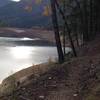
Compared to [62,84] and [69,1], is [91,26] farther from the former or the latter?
[62,84]

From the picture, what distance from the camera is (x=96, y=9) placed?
29641 millimetres

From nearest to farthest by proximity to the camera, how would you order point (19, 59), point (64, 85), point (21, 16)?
point (64, 85)
point (19, 59)
point (21, 16)

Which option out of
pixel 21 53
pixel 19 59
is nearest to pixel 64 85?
pixel 19 59

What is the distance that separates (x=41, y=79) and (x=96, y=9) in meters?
19.5

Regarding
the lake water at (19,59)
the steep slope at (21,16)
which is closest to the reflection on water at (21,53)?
the lake water at (19,59)

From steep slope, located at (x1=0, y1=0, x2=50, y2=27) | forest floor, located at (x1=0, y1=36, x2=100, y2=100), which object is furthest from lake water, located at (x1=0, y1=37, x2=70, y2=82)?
steep slope, located at (x1=0, y1=0, x2=50, y2=27)

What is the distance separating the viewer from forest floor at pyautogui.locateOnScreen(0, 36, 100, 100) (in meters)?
9.46

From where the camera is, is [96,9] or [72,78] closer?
[72,78]

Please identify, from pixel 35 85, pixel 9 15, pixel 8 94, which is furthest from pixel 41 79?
pixel 9 15

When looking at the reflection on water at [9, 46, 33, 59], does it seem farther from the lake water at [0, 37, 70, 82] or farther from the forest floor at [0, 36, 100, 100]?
the forest floor at [0, 36, 100, 100]

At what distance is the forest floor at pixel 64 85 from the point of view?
372 inches

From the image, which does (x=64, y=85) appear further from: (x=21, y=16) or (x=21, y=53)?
(x=21, y=16)

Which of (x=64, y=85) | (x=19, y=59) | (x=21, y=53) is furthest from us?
(x=21, y=53)

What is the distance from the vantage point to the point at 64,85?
34.1 ft
